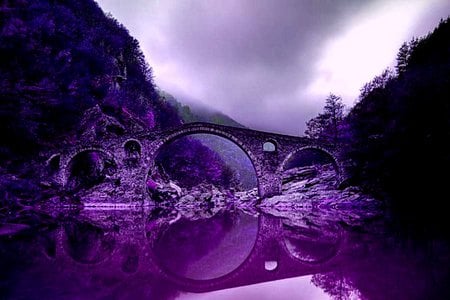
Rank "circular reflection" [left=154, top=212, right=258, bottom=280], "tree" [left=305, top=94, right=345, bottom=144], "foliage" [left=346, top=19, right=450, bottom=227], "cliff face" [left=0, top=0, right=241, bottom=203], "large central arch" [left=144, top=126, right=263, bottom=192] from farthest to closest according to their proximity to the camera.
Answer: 1. "tree" [left=305, top=94, right=345, bottom=144]
2. "large central arch" [left=144, top=126, right=263, bottom=192]
3. "cliff face" [left=0, top=0, right=241, bottom=203]
4. "foliage" [left=346, top=19, right=450, bottom=227]
5. "circular reflection" [left=154, top=212, right=258, bottom=280]

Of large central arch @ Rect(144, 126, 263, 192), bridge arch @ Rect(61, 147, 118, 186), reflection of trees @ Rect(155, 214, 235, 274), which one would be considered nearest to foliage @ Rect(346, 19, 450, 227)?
large central arch @ Rect(144, 126, 263, 192)

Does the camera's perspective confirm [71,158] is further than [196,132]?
No

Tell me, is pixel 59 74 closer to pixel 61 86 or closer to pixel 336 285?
pixel 61 86

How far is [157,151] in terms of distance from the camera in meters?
25.9

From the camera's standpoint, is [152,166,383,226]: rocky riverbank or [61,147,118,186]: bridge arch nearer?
[152,166,383,226]: rocky riverbank

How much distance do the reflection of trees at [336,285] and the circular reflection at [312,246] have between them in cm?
92

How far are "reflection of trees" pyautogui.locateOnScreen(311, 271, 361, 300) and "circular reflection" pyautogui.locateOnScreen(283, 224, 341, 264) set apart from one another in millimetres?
916

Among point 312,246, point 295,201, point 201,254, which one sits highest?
point 295,201

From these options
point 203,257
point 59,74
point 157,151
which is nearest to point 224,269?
point 203,257

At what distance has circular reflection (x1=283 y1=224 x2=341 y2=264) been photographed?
15.4 feet

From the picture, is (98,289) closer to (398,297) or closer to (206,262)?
(206,262)

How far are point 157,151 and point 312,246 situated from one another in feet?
71.6

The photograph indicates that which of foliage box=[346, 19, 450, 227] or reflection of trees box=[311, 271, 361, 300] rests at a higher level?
foliage box=[346, 19, 450, 227]

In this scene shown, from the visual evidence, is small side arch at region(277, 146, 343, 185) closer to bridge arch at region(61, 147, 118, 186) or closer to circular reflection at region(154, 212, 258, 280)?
bridge arch at region(61, 147, 118, 186)
